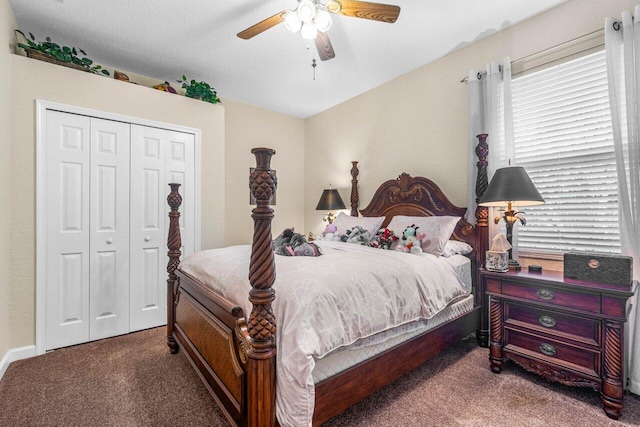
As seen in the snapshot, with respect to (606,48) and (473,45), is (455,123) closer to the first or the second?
(473,45)

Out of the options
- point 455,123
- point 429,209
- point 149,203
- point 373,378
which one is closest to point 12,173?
point 149,203

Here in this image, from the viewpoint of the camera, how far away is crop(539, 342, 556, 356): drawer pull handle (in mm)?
1883

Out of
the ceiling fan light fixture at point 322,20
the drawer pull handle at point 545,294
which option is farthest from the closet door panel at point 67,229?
the drawer pull handle at point 545,294

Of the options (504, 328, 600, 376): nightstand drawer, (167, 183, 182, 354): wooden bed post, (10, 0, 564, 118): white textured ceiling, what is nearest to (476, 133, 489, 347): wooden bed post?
(504, 328, 600, 376): nightstand drawer

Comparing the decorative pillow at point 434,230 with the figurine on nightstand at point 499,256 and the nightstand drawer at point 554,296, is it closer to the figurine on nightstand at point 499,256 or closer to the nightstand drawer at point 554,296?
the figurine on nightstand at point 499,256

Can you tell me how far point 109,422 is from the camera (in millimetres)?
1632

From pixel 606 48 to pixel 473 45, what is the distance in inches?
42.6

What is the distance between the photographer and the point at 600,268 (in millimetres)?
1750

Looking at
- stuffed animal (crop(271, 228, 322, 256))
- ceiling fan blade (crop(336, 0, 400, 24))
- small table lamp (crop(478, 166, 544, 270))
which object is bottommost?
stuffed animal (crop(271, 228, 322, 256))

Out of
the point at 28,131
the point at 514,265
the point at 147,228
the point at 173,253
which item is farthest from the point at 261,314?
the point at 28,131

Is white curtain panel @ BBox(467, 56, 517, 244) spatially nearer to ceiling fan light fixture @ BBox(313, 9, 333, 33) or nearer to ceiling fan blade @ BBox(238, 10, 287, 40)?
ceiling fan light fixture @ BBox(313, 9, 333, 33)

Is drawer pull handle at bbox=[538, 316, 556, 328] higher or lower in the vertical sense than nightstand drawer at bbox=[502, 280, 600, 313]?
lower

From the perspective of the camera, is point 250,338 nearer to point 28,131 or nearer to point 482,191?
point 482,191

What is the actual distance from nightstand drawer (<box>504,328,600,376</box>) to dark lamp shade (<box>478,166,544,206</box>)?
0.91 meters
